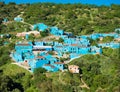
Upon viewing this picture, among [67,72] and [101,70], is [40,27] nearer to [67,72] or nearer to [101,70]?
[101,70]

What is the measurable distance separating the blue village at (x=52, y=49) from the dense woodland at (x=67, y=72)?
556mm

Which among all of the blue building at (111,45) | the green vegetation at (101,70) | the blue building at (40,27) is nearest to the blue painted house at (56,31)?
the blue building at (40,27)

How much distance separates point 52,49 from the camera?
25375 mm

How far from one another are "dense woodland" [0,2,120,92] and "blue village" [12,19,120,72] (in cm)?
56

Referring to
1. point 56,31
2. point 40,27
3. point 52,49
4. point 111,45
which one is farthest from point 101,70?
point 40,27

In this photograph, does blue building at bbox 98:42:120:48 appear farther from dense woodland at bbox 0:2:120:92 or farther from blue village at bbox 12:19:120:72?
dense woodland at bbox 0:2:120:92

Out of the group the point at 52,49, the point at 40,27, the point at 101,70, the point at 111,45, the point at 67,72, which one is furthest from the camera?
the point at 40,27

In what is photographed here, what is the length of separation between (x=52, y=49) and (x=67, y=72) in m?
3.69

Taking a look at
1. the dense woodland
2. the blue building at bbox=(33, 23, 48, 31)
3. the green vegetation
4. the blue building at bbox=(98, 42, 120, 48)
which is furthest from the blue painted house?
the green vegetation

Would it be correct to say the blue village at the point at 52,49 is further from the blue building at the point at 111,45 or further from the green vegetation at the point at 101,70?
the green vegetation at the point at 101,70

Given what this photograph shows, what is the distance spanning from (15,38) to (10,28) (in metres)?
3.00

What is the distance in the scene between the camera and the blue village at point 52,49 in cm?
2286

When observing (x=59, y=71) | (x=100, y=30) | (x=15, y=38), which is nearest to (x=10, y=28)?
(x=15, y=38)

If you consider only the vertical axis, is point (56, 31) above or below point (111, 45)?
above
